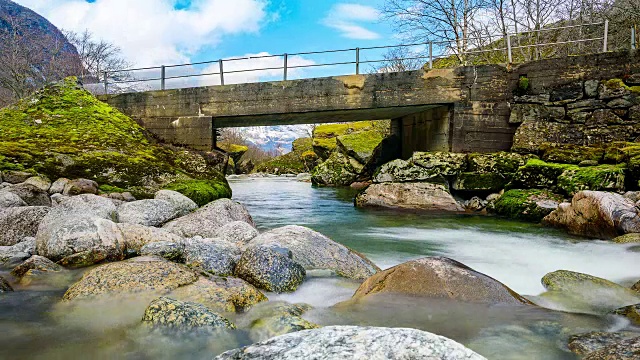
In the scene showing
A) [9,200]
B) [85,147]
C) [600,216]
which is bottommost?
[600,216]

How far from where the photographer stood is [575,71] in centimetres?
1188

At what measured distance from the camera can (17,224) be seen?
5777mm

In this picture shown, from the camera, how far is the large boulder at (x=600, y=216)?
7488mm

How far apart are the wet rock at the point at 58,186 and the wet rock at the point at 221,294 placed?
20.1 feet

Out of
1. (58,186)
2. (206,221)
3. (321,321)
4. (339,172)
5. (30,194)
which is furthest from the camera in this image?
(339,172)

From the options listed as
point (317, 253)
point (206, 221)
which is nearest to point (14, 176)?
point (206, 221)

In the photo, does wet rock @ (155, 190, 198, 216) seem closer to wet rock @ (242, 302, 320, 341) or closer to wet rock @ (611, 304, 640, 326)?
wet rock @ (242, 302, 320, 341)

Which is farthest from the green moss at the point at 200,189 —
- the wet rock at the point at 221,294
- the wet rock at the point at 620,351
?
the wet rock at the point at 620,351

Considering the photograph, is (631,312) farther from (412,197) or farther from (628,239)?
(412,197)

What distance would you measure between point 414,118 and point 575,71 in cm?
566

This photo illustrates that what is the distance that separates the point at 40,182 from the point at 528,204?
11150mm

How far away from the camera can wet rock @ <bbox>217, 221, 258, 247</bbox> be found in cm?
585

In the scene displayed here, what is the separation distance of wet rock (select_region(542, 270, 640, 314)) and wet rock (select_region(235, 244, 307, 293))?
8.46ft

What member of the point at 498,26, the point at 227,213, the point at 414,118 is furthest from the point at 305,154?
the point at 227,213
